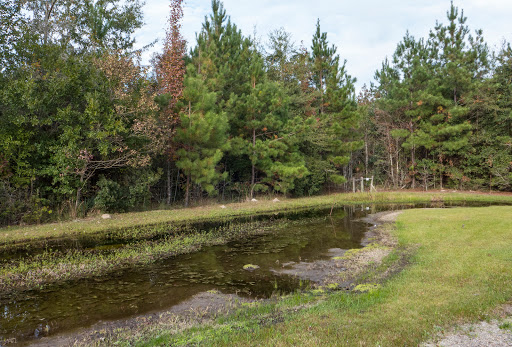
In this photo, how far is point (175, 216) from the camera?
1673 centimetres

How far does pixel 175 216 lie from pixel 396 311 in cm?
1332

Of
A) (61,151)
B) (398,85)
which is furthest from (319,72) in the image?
(61,151)

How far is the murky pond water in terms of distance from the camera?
5.72 m

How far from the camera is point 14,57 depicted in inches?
594

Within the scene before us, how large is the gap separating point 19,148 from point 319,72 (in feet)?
82.9

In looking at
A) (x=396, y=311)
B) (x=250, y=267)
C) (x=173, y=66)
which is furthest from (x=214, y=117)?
(x=396, y=311)

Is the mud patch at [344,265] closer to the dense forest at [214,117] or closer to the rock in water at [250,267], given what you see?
the rock in water at [250,267]

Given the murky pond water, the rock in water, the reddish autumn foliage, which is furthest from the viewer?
the reddish autumn foliage

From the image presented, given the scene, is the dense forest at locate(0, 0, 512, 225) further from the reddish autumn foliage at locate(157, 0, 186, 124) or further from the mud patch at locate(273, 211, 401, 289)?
the mud patch at locate(273, 211, 401, 289)

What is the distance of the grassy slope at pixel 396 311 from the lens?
4.27 m

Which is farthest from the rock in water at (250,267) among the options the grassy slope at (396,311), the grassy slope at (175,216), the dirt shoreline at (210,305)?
the grassy slope at (175,216)

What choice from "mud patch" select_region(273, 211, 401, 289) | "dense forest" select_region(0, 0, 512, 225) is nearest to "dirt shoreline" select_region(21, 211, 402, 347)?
"mud patch" select_region(273, 211, 401, 289)

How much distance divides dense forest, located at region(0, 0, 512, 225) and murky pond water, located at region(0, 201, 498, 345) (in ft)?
29.4

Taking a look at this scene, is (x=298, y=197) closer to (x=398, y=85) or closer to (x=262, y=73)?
(x=262, y=73)
